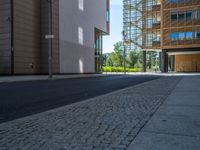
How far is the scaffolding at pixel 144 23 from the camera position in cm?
6419

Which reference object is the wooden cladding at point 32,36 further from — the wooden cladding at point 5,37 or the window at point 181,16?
the window at point 181,16

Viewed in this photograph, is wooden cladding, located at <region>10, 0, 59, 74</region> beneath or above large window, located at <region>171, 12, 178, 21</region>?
beneath

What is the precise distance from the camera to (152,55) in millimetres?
114812

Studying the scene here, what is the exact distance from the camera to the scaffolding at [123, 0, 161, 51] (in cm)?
6419

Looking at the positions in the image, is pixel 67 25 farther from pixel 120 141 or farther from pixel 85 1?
pixel 120 141

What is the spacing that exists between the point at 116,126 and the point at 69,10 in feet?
124

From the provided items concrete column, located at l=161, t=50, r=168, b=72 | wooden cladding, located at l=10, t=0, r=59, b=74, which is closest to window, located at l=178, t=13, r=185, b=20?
concrete column, located at l=161, t=50, r=168, b=72

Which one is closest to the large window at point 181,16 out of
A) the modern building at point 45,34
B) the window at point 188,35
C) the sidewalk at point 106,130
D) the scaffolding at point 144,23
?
the window at point 188,35

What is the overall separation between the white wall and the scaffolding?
47.7 feet

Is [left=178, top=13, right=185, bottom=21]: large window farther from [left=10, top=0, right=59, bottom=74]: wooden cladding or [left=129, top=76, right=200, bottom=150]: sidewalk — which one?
[left=129, top=76, right=200, bottom=150]: sidewalk

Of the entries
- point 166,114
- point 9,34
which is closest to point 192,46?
point 9,34

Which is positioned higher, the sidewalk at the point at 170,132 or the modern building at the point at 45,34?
the modern building at the point at 45,34

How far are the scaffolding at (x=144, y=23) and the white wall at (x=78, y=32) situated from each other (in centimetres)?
1455

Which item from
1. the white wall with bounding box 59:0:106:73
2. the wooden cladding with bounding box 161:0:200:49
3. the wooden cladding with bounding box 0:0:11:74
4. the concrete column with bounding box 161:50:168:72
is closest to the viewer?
the wooden cladding with bounding box 0:0:11:74
